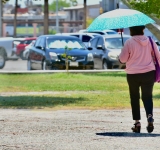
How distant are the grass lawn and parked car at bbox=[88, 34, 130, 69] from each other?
277 cm

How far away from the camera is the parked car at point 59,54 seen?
30.4 meters

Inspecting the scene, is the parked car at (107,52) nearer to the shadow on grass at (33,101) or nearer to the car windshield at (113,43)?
the car windshield at (113,43)

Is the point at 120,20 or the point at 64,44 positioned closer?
the point at 120,20

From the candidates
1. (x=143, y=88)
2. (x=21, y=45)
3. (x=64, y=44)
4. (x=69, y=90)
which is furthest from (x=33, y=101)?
(x=21, y=45)

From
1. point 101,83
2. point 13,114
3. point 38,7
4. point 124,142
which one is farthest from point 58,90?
point 38,7

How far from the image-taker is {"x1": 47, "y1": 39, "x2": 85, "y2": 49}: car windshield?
3103 cm

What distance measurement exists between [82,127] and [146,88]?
4.00ft

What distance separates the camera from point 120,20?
13805 mm

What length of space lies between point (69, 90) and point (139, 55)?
9064 mm

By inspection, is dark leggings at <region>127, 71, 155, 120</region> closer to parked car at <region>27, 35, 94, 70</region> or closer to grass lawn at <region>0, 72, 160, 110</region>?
grass lawn at <region>0, 72, 160, 110</region>

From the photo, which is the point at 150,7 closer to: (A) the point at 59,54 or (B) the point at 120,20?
(A) the point at 59,54

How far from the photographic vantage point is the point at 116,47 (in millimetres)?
32969

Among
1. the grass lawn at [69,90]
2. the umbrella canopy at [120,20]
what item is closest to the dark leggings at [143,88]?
the umbrella canopy at [120,20]

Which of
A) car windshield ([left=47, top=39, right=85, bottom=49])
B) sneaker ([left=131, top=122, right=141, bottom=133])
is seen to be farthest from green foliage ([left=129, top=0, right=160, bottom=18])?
sneaker ([left=131, top=122, right=141, bottom=133])
